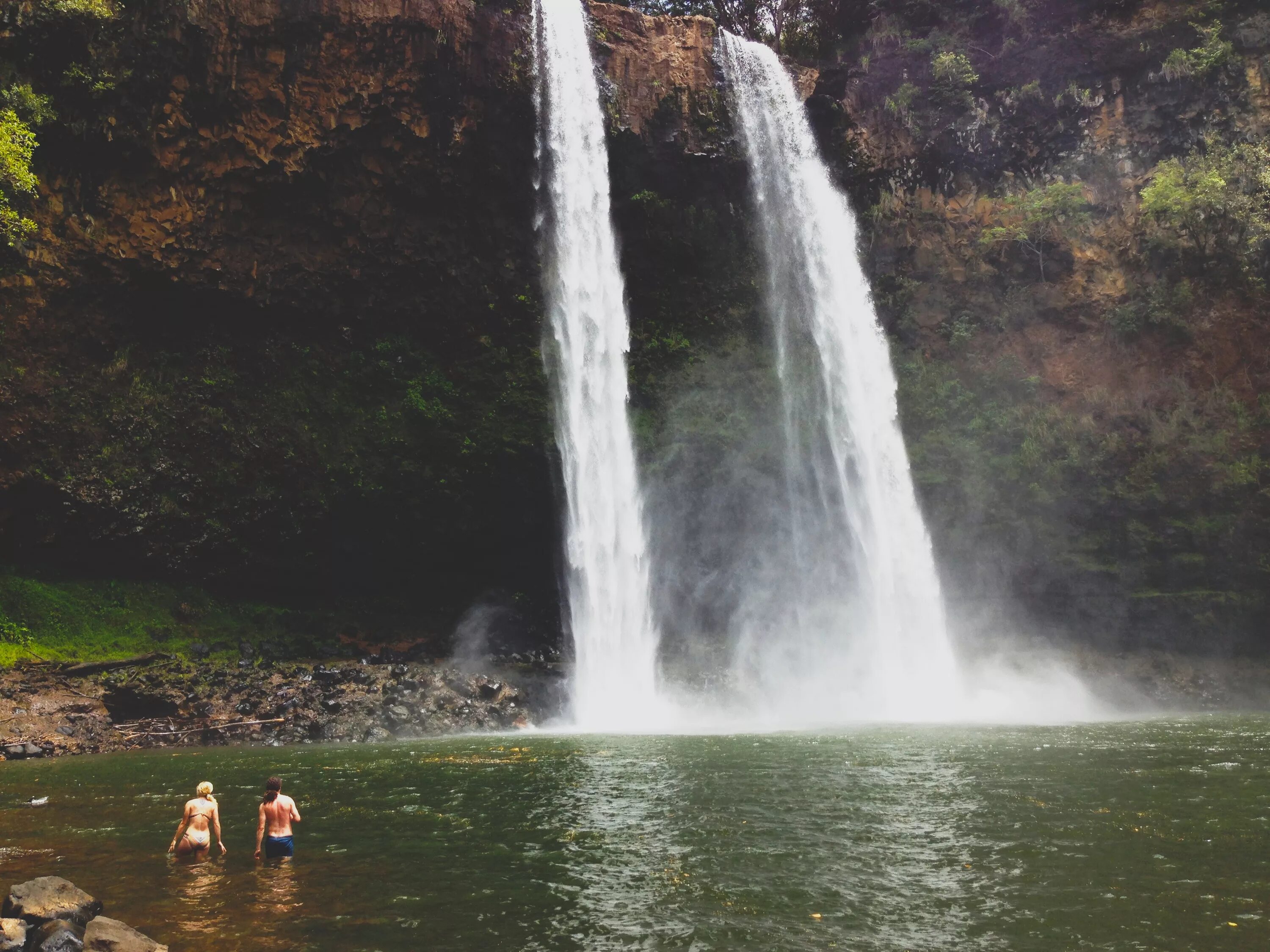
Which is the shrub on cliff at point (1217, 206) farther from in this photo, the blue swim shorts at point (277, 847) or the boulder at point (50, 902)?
the boulder at point (50, 902)

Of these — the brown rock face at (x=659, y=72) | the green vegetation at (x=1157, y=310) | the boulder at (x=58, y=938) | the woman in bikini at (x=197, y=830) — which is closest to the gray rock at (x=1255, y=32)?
the green vegetation at (x=1157, y=310)

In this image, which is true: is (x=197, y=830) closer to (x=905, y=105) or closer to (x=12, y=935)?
(x=12, y=935)

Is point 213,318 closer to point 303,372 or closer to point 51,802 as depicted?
point 303,372

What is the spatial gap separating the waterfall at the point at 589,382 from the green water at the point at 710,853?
329 inches

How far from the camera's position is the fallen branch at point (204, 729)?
1786 centimetres

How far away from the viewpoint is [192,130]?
22156mm

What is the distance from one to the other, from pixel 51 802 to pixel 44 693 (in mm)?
8794

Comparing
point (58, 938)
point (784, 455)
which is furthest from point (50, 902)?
point (784, 455)

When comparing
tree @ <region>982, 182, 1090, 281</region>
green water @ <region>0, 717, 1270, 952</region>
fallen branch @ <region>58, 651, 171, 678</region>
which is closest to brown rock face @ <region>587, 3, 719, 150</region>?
tree @ <region>982, 182, 1090, 281</region>

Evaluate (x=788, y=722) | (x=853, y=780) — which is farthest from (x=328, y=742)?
(x=853, y=780)

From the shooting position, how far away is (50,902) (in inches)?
232

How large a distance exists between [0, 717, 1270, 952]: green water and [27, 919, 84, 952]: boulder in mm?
480

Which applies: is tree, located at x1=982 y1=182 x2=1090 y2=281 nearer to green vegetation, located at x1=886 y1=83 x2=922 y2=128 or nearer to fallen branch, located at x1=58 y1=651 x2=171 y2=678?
green vegetation, located at x1=886 y1=83 x2=922 y2=128

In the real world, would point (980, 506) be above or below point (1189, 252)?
below
